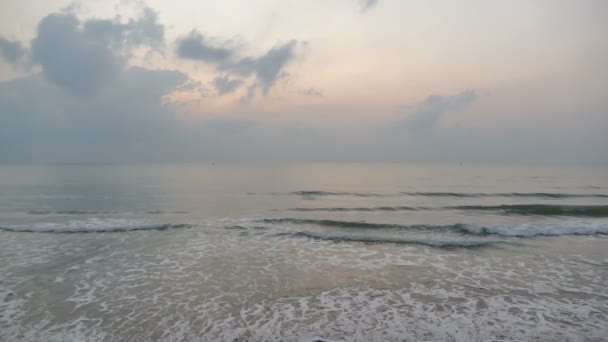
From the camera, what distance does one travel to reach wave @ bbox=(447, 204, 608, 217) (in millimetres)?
28422

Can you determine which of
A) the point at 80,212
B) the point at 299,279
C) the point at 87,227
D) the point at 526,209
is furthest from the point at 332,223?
the point at 80,212

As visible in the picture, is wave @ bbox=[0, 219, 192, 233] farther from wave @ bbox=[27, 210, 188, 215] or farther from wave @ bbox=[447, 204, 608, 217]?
wave @ bbox=[447, 204, 608, 217]

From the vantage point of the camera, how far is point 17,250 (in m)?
15.8

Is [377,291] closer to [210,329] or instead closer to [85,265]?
[210,329]

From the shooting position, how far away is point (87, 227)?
845 inches

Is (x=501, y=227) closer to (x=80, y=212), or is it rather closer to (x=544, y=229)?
(x=544, y=229)

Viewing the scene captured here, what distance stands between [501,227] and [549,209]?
12.9 metres

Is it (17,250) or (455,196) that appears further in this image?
(455,196)

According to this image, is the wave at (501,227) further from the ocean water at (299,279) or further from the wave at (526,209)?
the wave at (526,209)

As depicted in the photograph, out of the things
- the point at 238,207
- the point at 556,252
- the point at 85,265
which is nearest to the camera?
the point at 85,265

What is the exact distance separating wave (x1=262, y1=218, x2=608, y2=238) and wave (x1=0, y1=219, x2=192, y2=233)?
786 cm

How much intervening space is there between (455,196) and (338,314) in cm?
3694

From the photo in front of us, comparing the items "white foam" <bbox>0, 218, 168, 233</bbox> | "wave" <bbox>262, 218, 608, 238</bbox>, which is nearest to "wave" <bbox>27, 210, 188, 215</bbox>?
"white foam" <bbox>0, 218, 168, 233</bbox>

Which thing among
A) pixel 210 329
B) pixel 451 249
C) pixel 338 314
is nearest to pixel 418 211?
pixel 451 249
